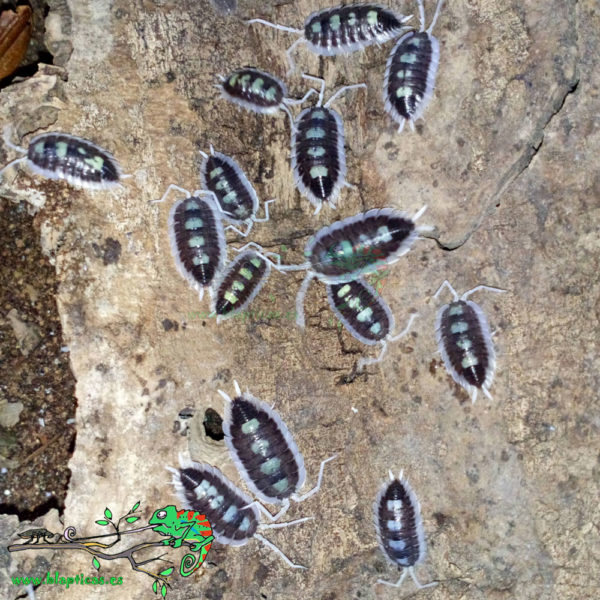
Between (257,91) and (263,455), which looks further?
(257,91)

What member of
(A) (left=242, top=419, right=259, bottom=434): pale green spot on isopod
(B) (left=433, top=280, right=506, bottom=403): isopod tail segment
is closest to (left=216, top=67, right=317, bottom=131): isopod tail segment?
(B) (left=433, top=280, right=506, bottom=403): isopod tail segment

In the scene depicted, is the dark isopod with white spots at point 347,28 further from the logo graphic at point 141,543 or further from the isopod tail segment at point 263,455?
the logo graphic at point 141,543

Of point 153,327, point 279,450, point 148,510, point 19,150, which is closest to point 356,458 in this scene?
point 279,450

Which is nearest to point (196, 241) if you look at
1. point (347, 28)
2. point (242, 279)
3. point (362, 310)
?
point (242, 279)

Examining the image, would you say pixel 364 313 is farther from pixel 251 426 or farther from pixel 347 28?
pixel 347 28

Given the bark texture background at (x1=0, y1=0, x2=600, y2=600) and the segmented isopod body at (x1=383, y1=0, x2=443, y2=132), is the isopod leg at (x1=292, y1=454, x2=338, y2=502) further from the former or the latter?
the segmented isopod body at (x1=383, y1=0, x2=443, y2=132)
